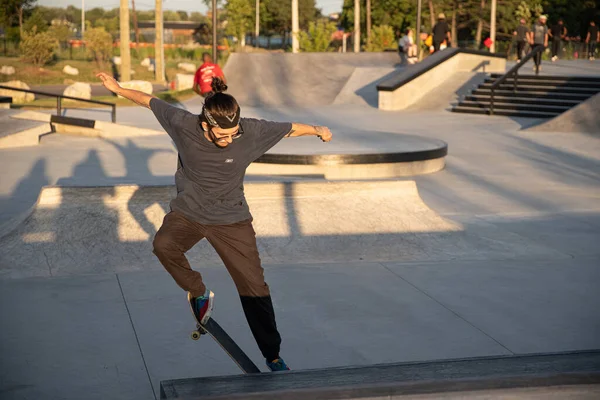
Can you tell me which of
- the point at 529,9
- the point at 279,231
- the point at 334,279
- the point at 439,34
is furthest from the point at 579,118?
the point at 529,9

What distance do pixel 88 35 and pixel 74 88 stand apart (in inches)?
1043

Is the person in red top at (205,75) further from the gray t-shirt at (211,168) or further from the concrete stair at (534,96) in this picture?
the gray t-shirt at (211,168)

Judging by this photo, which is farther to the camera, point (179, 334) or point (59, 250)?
point (59, 250)

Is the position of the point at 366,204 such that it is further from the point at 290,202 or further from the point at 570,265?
the point at 570,265

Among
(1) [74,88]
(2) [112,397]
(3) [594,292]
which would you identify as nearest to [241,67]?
(1) [74,88]

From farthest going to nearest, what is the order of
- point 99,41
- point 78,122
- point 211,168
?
1. point 99,41
2. point 78,122
3. point 211,168

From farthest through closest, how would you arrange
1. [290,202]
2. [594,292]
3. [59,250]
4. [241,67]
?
1. [241,67]
2. [290,202]
3. [59,250]
4. [594,292]

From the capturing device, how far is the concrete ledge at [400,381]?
382 centimetres

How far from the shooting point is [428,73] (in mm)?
26688

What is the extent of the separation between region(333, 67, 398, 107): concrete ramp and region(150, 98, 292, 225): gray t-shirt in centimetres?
2195

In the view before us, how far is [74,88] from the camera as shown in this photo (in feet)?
110

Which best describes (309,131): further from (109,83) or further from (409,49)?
(409,49)

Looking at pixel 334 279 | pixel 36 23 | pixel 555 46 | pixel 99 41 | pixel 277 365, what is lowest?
pixel 334 279

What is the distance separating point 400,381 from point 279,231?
14.9ft
